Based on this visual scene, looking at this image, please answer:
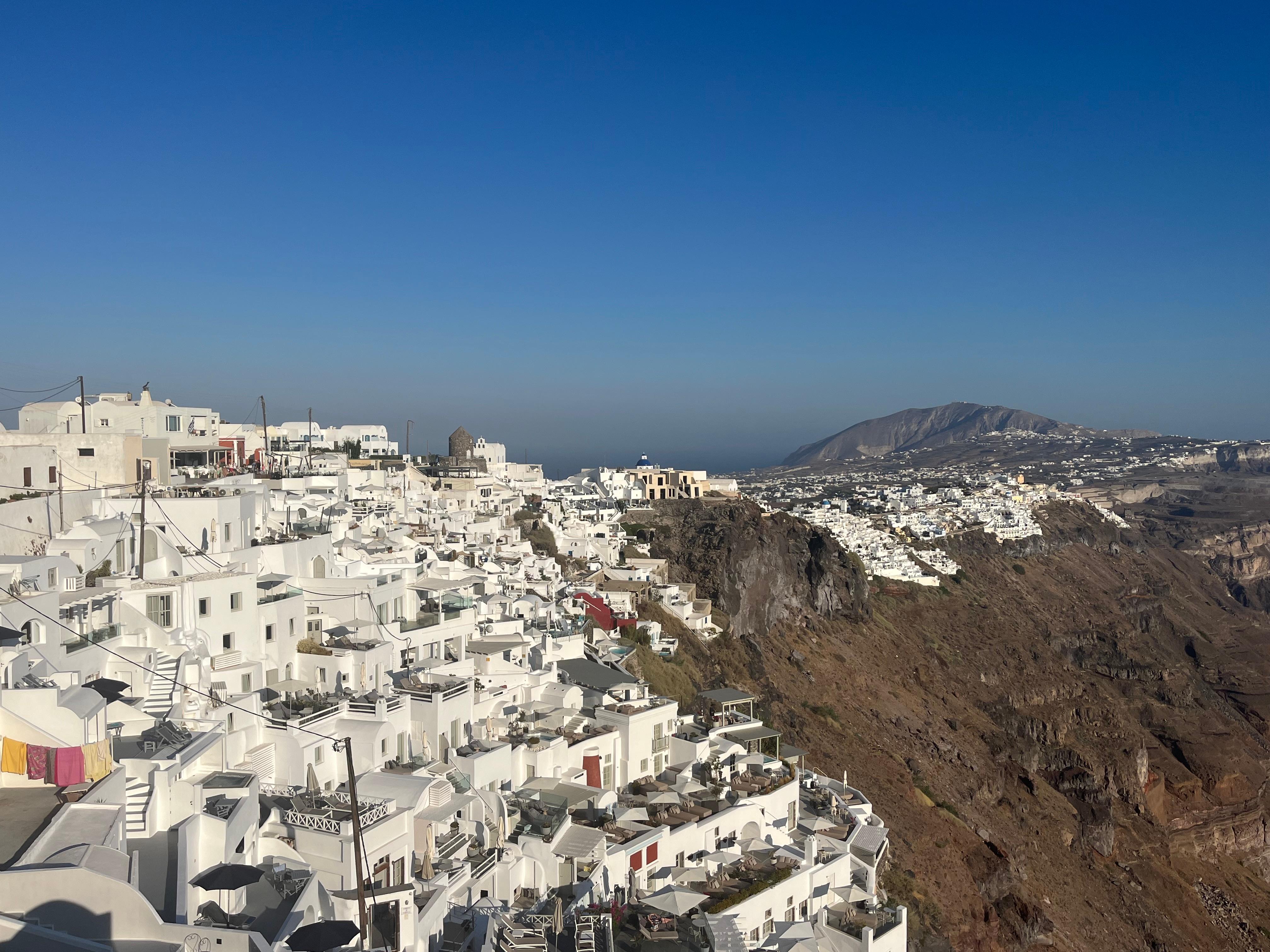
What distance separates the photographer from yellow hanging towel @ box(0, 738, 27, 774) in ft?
37.6

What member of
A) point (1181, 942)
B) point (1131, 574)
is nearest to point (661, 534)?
point (1181, 942)

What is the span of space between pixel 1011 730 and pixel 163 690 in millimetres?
→ 45379

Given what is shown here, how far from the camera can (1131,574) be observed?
8750cm

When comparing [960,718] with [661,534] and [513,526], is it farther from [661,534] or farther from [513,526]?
[513,526]

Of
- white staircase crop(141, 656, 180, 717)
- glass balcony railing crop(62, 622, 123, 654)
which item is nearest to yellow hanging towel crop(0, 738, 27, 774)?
white staircase crop(141, 656, 180, 717)

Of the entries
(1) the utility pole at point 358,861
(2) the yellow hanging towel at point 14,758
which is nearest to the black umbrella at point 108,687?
(2) the yellow hanging towel at point 14,758

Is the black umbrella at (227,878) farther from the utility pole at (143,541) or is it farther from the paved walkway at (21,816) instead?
the utility pole at (143,541)

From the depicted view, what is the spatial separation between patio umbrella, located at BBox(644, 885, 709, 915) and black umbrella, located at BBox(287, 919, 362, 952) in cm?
738

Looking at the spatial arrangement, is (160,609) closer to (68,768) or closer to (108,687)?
(108,687)

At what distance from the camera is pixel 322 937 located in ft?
31.4

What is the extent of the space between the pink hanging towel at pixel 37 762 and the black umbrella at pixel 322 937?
438 cm

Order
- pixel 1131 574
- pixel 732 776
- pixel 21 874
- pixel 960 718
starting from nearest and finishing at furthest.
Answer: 1. pixel 21 874
2. pixel 732 776
3. pixel 960 718
4. pixel 1131 574

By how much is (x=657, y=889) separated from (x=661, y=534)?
38.2m

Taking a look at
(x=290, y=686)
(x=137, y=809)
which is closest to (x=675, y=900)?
(x=290, y=686)
